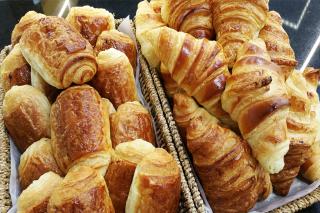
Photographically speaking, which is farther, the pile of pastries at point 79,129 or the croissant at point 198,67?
the croissant at point 198,67

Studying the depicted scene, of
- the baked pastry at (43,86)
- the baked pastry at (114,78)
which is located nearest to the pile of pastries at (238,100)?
the baked pastry at (114,78)

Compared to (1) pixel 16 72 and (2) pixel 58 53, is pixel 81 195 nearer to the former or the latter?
(2) pixel 58 53

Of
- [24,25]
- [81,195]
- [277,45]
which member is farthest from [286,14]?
[81,195]

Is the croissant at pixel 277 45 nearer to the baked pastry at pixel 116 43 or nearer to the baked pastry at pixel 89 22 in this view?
the baked pastry at pixel 116 43

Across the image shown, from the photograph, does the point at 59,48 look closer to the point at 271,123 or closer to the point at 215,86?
the point at 215,86

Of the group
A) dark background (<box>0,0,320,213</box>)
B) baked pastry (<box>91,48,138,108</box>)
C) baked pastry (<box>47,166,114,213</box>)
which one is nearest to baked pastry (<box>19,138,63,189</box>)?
baked pastry (<box>47,166,114,213</box>)

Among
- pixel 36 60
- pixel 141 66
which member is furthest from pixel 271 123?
pixel 36 60

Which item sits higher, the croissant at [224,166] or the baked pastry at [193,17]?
the baked pastry at [193,17]
